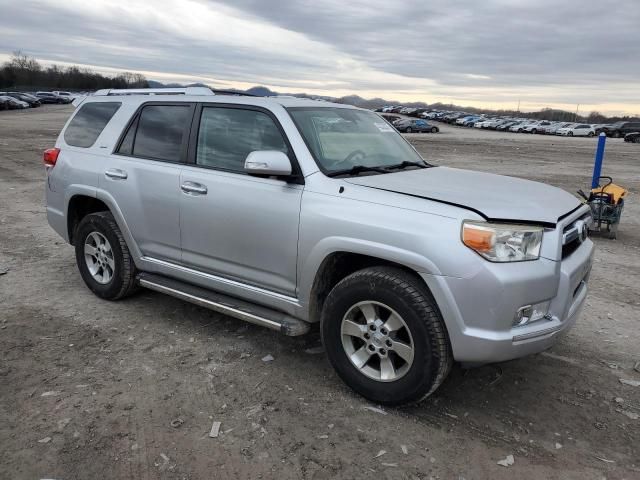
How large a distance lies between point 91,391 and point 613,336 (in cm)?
412

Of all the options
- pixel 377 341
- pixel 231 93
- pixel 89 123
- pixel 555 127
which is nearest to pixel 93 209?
pixel 89 123

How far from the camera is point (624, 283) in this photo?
243 inches

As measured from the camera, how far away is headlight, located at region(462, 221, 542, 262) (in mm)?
2975

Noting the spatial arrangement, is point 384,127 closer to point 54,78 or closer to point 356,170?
point 356,170

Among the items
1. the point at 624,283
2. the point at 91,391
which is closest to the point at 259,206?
the point at 91,391

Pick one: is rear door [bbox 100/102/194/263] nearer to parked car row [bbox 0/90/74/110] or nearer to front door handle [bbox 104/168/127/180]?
front door handle [bbox 104/168/127/180]

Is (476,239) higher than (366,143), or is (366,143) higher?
(366,143)

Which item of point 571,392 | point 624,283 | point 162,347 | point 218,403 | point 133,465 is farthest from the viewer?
point 624,283

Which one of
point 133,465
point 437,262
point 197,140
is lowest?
point 133,465

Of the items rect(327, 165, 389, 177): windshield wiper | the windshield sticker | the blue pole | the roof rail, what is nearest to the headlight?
rect(327, 165, 389, 177): windshield wiper

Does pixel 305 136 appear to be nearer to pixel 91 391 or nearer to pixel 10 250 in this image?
pixel 91 391

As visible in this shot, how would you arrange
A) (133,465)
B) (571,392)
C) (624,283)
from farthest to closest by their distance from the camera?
(624,283) < (571,392) < (133,465)

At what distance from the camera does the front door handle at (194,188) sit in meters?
4.09

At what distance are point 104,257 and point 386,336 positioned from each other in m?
2.97
